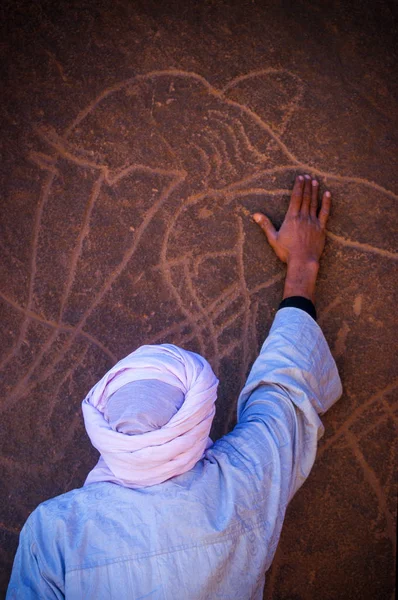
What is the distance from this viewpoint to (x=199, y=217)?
236 centimetres

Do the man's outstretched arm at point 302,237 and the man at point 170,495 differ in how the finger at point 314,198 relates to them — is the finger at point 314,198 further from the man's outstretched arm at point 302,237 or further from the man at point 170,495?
the man at point 170,495

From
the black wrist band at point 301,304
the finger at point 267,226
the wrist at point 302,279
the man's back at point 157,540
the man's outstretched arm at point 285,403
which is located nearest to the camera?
the man's back at point 157,540

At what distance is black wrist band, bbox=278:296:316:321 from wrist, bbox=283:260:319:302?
50 millimetres

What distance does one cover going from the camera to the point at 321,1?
2271 mm

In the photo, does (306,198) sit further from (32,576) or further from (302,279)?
(32,576)

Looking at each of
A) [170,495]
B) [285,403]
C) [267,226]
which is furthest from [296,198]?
[170,495]

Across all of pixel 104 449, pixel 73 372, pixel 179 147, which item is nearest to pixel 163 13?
pixel 179 147

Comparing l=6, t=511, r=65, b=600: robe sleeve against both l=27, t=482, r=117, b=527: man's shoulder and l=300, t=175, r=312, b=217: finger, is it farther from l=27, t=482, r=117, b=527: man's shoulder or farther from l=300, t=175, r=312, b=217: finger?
l=300, t=175, r=312, b=217: finger

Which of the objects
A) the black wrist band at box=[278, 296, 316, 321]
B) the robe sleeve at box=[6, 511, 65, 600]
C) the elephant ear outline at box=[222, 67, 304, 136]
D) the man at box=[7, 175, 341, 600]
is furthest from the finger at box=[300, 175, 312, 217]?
the robe sleeve at box=[6, 511, 65, 600]

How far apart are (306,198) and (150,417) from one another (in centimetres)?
111

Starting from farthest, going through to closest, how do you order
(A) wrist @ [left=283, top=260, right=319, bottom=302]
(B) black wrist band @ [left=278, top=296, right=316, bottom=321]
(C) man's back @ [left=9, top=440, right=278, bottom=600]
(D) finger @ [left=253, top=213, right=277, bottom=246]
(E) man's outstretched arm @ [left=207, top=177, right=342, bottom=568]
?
(D) finger @ [left=253, top=213, right=277, bottom=246], (A) wrist @ [left=283, top=260, right=319, bottom=302], (B) black wrist band @ [left=278, top=296, right=316, bottom=321], (E) man's outstretched arm @ [left=207, top=177, right=342, bottom=568], (C) man's back @ [left=9, top=440, right=278, bottom=600]

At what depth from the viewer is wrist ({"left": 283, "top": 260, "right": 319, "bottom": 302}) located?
212cm

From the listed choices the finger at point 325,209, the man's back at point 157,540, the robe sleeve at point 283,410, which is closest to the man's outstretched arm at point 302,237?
the finger at point 325,209

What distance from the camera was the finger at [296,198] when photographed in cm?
219
